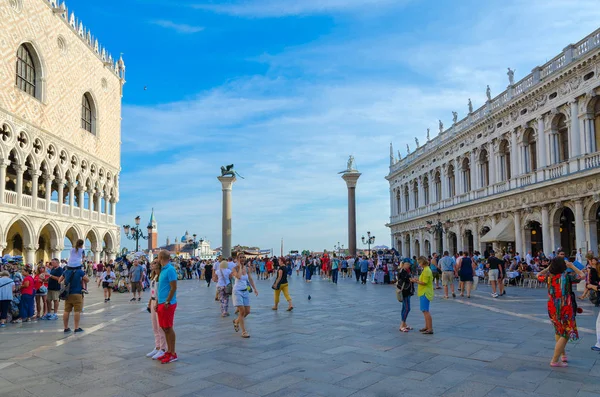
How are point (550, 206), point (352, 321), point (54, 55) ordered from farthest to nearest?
point (54, 55) < point (550, 206) < point (352, 321)

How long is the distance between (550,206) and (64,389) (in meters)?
23.5

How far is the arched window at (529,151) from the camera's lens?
25750 millimetres

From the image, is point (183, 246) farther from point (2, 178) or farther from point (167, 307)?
point (167, 307)

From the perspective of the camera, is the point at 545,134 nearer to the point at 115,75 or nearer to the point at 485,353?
the point at 485,353

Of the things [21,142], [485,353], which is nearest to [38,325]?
→ [485,353]

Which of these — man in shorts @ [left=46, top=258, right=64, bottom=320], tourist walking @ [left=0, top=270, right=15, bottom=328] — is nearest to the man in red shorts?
man in shorts @ [left=46, top=258, right=64, bottom=320]

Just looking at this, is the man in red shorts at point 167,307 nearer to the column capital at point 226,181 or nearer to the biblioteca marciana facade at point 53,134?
the biblioteca marciana facade at point 53,134

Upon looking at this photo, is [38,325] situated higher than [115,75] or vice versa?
[115,75]

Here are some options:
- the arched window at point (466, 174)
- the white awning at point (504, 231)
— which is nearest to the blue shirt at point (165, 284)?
the white awning at point (504, 231)

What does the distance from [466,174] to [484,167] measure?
9.41ft

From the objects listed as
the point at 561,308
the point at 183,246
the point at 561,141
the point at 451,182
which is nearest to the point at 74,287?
the point at 561,308

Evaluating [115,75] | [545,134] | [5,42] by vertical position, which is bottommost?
[545,134]

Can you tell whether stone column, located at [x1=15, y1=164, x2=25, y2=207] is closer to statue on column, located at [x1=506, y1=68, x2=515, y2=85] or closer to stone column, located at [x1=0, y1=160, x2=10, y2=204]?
stone column, located at [x1=0, y1=160, x2=10, y2=204]

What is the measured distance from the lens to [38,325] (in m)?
10.4
